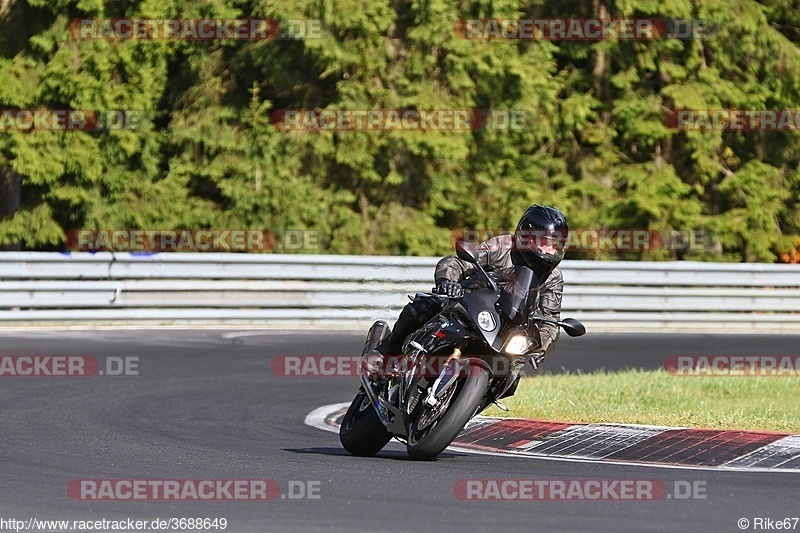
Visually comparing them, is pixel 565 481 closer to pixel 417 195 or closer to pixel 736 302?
pixel 736 302

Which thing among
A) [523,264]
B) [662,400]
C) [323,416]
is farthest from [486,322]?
[662,400]

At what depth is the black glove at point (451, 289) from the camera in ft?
27.6

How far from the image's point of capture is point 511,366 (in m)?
8.44

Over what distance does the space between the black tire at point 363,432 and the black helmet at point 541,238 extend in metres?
1.46

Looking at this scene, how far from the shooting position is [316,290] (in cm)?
1880

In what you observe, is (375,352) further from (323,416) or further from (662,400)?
(662,400)

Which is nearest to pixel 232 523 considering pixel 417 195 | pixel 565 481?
pixel 565 481

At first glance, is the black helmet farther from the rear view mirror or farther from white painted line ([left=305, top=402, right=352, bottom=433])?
white painted line ([left=305, top=402, right=352, bottom=433])

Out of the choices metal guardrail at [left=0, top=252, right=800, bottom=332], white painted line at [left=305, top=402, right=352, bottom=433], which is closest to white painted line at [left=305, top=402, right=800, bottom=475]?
white painted line at [left=305, top=402, right=352, bottom=433]

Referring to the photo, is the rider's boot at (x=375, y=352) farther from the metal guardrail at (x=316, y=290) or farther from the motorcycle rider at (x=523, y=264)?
the metal guardrail at (x=316, y=290)

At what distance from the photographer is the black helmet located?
842cm

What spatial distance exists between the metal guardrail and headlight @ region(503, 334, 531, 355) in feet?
34.1

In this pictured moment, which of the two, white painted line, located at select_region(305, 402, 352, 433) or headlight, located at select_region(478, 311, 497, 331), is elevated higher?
headlight, located at select_region(478, 311, 497, 331)

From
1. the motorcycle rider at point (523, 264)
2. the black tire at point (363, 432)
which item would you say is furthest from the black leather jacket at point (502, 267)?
the black tire at point (363, 432)
